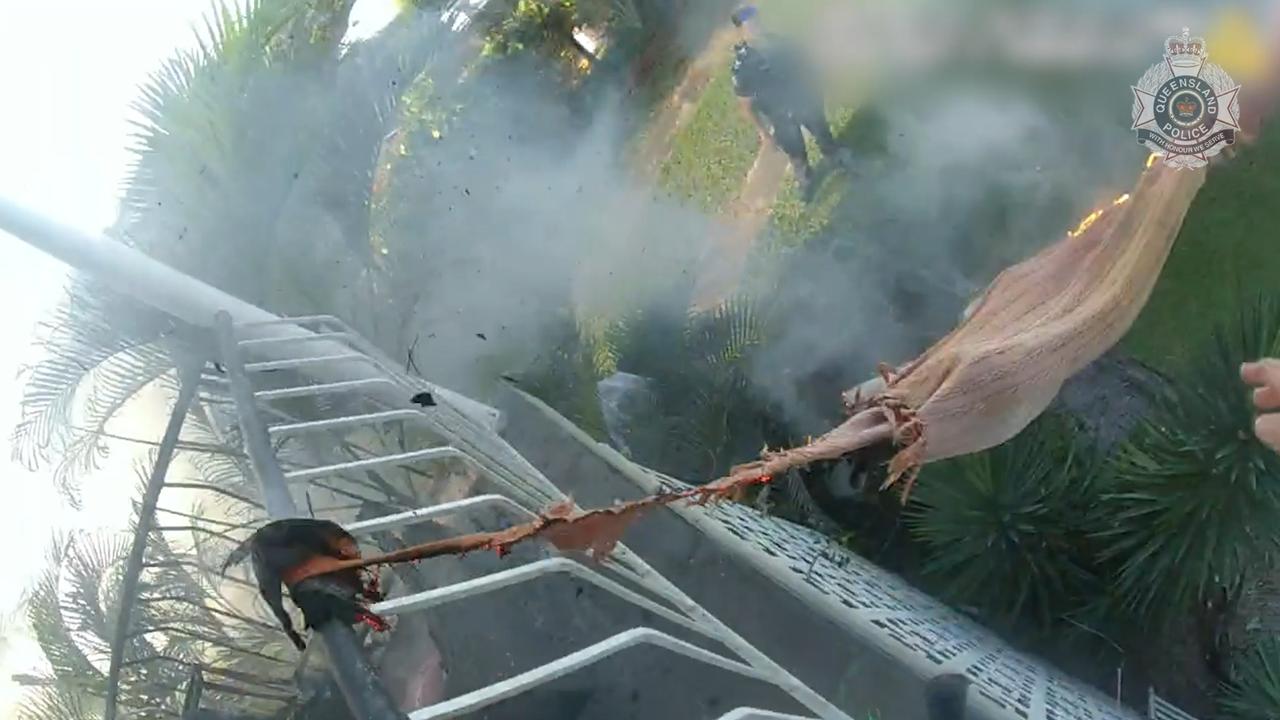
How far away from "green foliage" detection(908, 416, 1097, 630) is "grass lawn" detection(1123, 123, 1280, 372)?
40 cm

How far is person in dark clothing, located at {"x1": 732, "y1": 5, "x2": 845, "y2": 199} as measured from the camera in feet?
10.4

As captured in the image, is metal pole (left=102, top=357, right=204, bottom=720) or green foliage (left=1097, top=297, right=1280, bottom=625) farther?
green foliage (left=1097, top=297, right=1280, bottom=625)

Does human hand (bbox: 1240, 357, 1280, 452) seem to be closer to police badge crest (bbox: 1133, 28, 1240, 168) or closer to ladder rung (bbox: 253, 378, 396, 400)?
police badge crest (bbox: 1133, 28, 1240, 168)

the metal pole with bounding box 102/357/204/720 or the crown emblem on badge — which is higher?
the crown emblem on badge

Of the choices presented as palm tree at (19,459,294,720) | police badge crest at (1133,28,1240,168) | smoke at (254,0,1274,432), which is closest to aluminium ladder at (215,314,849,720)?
palm tree at (19,459,294,720)

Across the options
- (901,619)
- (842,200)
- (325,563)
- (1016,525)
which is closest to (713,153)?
(842,200)

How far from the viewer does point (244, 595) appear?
235 centimetres

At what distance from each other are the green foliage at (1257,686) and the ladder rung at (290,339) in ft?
7.50

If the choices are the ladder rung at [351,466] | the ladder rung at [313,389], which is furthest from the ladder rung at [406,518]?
the ladder rung at [313,389]

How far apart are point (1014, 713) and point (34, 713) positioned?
255 centimetres

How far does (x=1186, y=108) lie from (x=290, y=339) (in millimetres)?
1931

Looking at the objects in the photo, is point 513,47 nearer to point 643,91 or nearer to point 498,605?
point 643,91

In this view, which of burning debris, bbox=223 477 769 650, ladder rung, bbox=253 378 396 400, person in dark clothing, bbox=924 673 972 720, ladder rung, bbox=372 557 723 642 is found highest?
ladder rung, bbox=253 378 396 400

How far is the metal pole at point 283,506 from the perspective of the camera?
0.84 m
